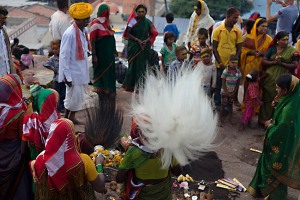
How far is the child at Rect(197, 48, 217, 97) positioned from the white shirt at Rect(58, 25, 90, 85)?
6.46ft

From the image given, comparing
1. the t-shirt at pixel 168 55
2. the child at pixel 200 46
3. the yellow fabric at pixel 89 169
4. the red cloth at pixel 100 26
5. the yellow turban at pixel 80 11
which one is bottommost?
the yellow fabric at pixel 89 169

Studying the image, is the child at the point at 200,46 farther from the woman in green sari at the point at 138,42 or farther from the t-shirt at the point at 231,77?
the woman in green sari at the point at 138,42

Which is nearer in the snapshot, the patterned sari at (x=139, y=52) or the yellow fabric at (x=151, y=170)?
the yellow fabric at (x=151, y=170)

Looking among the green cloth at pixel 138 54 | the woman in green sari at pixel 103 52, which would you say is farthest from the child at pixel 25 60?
the green cloth at pixel 138 54

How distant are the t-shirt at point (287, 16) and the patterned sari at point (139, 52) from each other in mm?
2893

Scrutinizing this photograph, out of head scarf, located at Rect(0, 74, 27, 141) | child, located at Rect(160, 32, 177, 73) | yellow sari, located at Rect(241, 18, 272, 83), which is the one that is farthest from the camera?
child, located at Rect(160, 32, 177, 73)

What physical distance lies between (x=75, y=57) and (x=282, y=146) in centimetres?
326

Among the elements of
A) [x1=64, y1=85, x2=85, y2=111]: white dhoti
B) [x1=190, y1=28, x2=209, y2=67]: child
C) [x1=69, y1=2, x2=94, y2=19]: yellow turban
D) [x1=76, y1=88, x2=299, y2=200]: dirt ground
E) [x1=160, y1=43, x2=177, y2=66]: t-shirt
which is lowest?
[x1=76, y1=88, x2=299, y2=200]: dirt ground

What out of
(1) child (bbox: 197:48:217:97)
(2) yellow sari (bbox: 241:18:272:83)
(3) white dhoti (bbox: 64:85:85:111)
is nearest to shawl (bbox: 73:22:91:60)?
(3) white dhoti (bbox: 64:85:85:111)

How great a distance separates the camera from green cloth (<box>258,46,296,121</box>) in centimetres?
592

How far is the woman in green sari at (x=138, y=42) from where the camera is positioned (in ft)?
22.5

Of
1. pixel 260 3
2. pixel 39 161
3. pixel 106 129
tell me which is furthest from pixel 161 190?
pixel 260 3

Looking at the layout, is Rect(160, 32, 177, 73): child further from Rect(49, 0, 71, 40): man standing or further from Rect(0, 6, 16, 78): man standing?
Rect(0, 6, 16, 78): man standing

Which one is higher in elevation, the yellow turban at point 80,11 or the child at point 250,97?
the yellow turban at point 80,11
